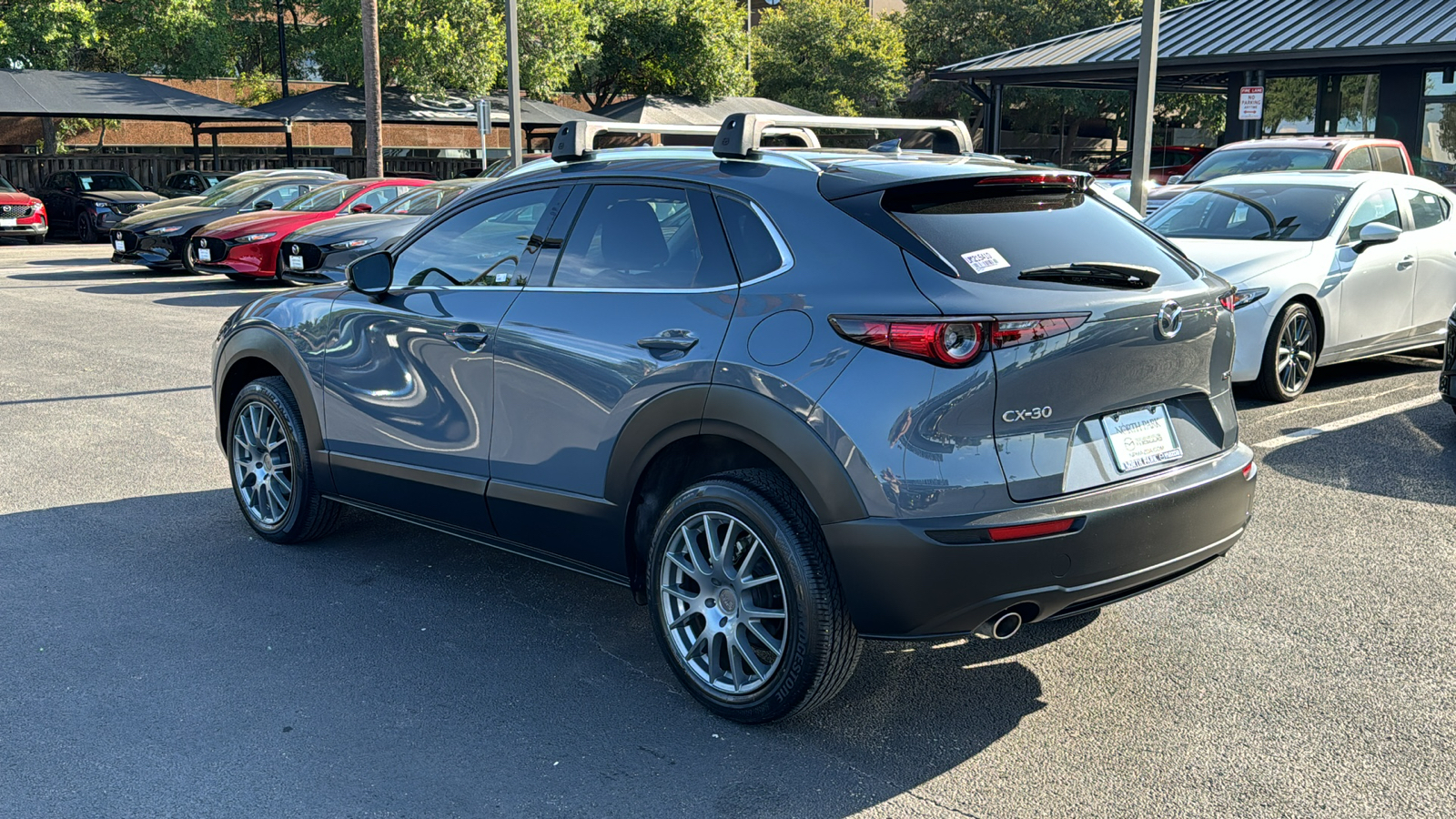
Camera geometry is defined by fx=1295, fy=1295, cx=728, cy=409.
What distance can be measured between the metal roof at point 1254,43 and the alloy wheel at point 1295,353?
40.7 ft

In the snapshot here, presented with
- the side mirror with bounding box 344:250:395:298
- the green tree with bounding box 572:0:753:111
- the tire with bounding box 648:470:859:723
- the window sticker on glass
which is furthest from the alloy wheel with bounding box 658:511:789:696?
the green tree with bounding box 572:0:753:111

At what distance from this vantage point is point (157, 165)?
115 ft

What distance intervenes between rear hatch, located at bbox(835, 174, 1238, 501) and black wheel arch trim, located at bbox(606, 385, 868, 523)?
18.7 inches

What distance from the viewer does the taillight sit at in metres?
3.50

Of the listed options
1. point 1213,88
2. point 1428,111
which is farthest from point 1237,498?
point 1213,88

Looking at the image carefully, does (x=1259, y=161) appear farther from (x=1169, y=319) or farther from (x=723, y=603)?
(x=723, y=603)

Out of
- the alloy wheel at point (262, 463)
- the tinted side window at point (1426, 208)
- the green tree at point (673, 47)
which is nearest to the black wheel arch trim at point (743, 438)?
the alloy wheel at point (262, 463)

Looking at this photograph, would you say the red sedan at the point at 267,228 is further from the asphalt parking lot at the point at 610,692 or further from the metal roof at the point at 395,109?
the metal roof at the point at 395,109

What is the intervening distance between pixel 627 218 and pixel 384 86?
31967 mm

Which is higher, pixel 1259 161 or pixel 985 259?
pixel 1259 161

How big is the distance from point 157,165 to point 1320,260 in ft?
108

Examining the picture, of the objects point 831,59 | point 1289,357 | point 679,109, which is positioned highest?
point 831,59

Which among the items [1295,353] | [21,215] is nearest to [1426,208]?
[1295,353]

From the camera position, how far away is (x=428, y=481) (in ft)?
16.3
